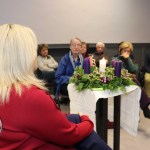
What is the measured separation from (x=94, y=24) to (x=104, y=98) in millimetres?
3296

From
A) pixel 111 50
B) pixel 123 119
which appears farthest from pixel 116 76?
pixel 111 50

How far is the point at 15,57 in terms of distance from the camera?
110 centimetres

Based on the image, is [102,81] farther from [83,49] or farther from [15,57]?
[83,49]

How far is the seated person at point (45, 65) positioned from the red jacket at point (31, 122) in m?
3.23

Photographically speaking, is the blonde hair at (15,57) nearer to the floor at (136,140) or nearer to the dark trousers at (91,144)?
the dark trousers at (91,144)

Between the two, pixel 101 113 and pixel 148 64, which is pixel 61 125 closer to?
pixel 101 113

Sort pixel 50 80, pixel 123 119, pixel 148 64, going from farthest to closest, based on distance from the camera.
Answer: pixel 148 64 → pixel 50 80 → pixel 123 119

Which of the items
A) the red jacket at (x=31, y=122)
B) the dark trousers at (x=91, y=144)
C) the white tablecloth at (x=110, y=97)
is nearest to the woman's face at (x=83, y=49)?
the white tablecloth at (x=110, y=97)

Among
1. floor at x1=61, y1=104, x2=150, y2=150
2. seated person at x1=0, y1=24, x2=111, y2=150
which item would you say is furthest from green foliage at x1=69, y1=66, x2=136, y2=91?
seated person at x1=0, y1=24, x2=111, y2=150

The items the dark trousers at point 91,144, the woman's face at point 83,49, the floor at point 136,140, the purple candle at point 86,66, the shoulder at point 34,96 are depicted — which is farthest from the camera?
the woman's face at point 83,49

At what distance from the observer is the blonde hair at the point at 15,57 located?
3.61 feet

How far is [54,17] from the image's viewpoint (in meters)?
5.06

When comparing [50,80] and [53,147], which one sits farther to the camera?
[50,80]

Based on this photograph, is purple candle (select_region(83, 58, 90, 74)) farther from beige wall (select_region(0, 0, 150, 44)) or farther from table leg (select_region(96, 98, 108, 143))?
beige wall (select_region(0, 0, 150, 44))
